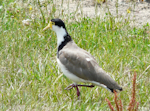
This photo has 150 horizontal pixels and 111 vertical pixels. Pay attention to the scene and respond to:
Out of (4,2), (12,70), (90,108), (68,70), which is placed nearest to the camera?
(90,108)

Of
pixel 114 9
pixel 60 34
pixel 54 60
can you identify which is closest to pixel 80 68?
pixel 60 34

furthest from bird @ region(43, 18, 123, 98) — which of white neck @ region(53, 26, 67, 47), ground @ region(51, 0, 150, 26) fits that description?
ground @ region(51, 0, 150, 26)

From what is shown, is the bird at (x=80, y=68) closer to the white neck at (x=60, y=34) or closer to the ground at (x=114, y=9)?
the white neck at (x=60, y=34)

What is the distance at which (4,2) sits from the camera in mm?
7324

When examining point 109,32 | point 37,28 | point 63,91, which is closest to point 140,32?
point 109,32

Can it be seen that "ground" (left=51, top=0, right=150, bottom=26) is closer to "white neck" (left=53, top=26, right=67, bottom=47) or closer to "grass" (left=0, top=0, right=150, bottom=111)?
"grass" (left=0, top=0, right=150, bottom=111)

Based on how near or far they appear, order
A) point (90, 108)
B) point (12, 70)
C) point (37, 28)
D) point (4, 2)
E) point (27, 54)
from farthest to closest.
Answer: point (4, 2) < point (37, 28) < point (27, 54) < point (12, 70) < point (90, 108)

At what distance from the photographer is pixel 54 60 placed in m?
5.37

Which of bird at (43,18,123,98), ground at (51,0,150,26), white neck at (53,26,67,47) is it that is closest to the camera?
bird at (43,18,123,98)

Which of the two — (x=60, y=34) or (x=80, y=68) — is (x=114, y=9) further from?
(x=80, y=68)

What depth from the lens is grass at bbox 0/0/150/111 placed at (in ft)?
14.4

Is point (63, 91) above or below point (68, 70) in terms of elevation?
below

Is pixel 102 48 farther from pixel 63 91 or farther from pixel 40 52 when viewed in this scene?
pixel 63 91

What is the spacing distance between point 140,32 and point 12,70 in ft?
8.61
